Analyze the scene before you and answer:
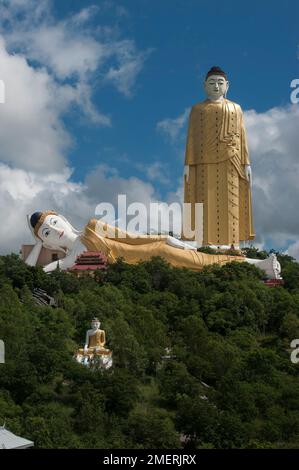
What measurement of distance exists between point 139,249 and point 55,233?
3.15 meters

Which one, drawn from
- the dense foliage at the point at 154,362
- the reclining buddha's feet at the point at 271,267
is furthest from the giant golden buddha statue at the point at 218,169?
the dense foliage at the point at 154,362

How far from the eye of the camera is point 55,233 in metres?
28.7

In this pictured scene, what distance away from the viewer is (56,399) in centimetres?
1555

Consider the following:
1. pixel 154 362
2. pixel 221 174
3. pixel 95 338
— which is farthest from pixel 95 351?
pixel 221 174

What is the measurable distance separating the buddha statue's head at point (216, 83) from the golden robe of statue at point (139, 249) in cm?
726

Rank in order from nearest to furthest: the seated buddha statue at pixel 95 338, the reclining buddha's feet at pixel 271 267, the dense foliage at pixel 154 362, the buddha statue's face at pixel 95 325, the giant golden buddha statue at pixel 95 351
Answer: the dense foliage at pixel 154 362 < the giant golden buddha statue at pixel 95 351 < the seated buddha statue at pixel 95 338 < the buddha statue's face at pixel 95 325 < the reclining buddha's feet at pixel 271 267

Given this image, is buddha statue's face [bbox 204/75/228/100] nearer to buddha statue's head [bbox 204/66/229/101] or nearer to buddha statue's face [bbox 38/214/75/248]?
buddha statue's head [bbox 204/66/229/101]

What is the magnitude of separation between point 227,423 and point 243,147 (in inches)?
765

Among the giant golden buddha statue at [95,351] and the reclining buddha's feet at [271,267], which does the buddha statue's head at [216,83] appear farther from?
the giant golden buddha statue at [95,351]

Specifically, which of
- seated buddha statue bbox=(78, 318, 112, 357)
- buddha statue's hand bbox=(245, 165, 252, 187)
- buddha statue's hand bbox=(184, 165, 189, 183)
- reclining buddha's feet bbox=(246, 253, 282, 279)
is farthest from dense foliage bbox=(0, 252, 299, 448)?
buddha statue's hand bbox=(184, 165, 189, 183)

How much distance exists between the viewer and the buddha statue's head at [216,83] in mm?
32062

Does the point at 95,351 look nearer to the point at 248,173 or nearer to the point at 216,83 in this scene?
the point at 248,173

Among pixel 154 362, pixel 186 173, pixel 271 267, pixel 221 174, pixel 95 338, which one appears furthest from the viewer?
pixel 186 173
